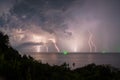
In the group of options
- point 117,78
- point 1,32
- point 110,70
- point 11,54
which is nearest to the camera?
point 117,78

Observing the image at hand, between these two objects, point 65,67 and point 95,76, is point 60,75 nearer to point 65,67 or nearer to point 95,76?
point 95,76

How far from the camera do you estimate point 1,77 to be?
16.3m

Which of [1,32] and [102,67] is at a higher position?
[1,32]

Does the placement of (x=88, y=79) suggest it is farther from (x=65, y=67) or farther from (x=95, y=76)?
(x=65, y=67)

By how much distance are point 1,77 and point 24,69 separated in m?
1.76

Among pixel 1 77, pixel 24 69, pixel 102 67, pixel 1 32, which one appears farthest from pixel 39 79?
pixel 1 32

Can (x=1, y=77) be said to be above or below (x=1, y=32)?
below

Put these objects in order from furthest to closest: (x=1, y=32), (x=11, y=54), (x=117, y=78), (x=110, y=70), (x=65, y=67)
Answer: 1. (x=1, y=32)
2. (x=11, y=54)
3. (x=65, y=67)
4. (x=110, y=70)
5. (x=117, y=78)

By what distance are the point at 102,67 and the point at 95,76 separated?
1.50m

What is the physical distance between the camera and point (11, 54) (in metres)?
26.1

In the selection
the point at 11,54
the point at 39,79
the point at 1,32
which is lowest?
the point at 39,79

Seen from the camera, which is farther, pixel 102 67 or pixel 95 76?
pixel 102 67

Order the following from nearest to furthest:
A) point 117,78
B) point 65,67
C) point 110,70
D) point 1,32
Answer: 1. point 117,78
2. point 110,70
3. point 65,67
4. point 1,32

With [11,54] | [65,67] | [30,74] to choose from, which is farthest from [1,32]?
[30,74]
